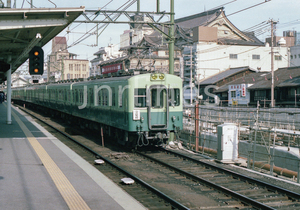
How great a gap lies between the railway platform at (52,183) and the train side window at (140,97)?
260 cm

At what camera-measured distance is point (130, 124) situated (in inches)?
452

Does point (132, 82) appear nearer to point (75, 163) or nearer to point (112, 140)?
point (75, 163)

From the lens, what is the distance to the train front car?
37.9ft

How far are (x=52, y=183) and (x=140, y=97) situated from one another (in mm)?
4829

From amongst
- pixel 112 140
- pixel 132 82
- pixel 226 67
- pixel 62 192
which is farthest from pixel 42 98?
pixel 226 67

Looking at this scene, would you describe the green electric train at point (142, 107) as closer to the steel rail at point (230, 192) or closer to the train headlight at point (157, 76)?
the train headlight at point (157, 76)

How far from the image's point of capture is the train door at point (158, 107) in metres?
11.8

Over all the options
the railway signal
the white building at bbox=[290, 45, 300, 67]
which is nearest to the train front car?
the railway signal

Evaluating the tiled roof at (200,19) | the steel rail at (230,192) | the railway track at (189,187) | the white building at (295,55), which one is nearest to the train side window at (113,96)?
the railway track at (189,187)

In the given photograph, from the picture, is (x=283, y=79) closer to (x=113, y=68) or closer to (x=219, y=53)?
(x=219, y=53)

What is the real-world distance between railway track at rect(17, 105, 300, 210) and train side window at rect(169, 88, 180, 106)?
193 centimetres

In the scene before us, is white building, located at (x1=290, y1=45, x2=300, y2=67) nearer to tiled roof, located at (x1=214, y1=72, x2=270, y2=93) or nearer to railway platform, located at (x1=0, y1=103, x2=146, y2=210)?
tiled roof, located at (x1=214, y1=72, x2=270, y2=93)

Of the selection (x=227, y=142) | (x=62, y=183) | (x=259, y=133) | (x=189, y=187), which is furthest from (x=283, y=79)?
(x=62, y=183)

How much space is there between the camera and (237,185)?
8172mm
